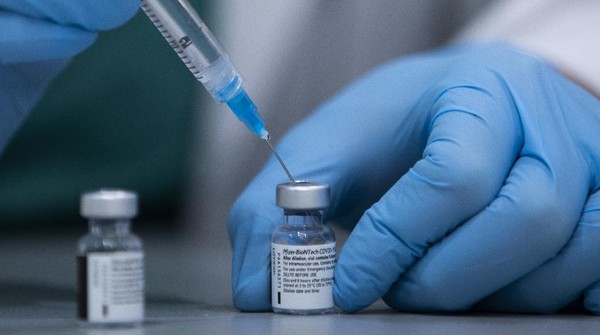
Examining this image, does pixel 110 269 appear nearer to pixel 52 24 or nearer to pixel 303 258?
pixel 303 258

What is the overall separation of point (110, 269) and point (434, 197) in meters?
0.45

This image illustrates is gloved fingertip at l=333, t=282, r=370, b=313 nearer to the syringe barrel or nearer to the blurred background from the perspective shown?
the syringe barrel

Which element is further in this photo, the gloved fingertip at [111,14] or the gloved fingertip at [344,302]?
the gloved fingertip at [111,14]

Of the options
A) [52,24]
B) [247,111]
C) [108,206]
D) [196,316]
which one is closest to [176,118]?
[52,24]

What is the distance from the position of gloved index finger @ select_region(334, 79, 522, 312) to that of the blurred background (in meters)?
0.78

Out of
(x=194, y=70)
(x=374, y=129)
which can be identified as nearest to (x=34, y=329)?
(x=194, y=70)

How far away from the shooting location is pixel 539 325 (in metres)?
1.17

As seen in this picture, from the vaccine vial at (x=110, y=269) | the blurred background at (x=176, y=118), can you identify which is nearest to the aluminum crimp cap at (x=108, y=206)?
the vaccine vial at (x=110, y=269)

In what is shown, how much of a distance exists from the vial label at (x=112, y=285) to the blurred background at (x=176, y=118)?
2.73ft

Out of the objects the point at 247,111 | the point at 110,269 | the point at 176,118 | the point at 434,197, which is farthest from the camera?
the point at 176,118

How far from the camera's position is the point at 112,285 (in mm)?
1099

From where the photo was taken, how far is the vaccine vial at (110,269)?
1100 mm

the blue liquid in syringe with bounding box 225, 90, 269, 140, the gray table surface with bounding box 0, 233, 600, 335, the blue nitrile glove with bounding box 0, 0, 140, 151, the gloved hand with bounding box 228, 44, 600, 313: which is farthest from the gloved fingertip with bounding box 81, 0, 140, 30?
the gray table surface with bounding box 0, 233, 600, 335

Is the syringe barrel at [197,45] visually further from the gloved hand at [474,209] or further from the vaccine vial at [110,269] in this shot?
the vaccine vial at [110,269]
